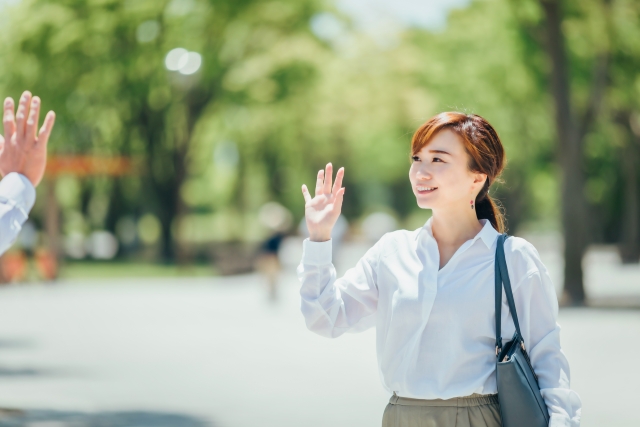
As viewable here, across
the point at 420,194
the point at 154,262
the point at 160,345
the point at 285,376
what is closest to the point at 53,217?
the point at 154,262

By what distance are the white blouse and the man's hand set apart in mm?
953

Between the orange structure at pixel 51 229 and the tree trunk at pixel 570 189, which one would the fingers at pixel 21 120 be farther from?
the orange structure at pixel 51 229

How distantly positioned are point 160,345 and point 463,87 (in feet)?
93.1

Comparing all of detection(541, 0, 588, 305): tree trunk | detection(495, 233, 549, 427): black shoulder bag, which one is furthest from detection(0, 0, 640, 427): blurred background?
detection(495, 233, 549, 427): black shoulder bag

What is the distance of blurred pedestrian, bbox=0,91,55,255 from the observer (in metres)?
3.14

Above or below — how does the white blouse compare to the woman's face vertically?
below

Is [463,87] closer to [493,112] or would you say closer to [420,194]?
[493,112]

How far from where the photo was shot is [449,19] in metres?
43.0

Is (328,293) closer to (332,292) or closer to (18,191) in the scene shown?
(332,292)

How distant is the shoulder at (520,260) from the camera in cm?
305

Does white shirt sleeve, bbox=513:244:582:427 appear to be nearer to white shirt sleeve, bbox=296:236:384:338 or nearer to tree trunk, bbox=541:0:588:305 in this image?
white shirt sleeve, bbox=296:236:384:338

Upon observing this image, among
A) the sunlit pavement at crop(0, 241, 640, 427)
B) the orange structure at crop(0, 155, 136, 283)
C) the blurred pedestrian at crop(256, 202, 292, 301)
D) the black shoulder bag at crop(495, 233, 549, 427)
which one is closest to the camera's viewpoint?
the black shoulder bag at crop(495, 233, 549, 427)

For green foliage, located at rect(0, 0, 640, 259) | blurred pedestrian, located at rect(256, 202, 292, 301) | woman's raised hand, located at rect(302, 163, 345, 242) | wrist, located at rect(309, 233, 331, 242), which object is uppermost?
green foliage, located at rect(0, 0, 640, 259)

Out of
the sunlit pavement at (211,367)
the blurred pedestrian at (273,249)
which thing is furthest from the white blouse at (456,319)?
the blurred pedestrian at (273,249)
